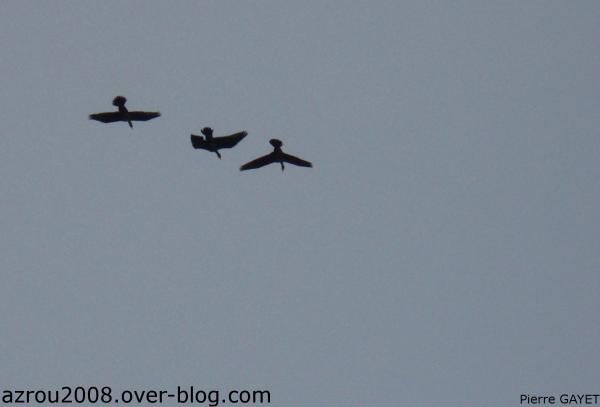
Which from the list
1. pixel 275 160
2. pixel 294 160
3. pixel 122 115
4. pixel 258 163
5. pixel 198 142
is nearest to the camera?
pixel 198 142

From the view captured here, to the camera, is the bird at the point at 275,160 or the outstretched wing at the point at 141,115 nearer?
the bird at the point at 275,160

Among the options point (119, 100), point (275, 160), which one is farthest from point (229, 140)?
point (119, 100)

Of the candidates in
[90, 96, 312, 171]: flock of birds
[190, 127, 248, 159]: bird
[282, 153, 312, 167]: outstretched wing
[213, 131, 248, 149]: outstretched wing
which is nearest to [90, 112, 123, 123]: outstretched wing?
[90, 96, 312, 171]: flock of birds

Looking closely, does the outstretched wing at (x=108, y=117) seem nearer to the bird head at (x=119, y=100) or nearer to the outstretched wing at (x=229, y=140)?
the bird head at (x=119, y=100)

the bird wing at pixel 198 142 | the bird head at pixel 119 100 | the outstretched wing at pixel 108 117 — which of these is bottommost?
the bird wing at pixel 198 142

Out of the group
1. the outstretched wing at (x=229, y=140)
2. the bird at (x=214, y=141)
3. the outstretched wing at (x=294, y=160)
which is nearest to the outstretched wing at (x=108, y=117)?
the bird at (x=214, y=141)

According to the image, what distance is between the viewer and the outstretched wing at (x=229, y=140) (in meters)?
85.8

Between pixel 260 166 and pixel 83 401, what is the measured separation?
35.0 ft

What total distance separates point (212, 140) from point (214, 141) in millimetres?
145

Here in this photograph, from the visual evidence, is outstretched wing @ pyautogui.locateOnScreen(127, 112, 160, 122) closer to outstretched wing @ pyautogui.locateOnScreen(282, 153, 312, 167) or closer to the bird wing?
the bird wing

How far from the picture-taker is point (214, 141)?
85750mm

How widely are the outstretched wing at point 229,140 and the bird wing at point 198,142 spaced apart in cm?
39

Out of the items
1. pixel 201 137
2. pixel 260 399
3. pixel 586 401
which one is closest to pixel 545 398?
pixel 586 401

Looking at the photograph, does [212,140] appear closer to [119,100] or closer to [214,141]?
[214,141]
